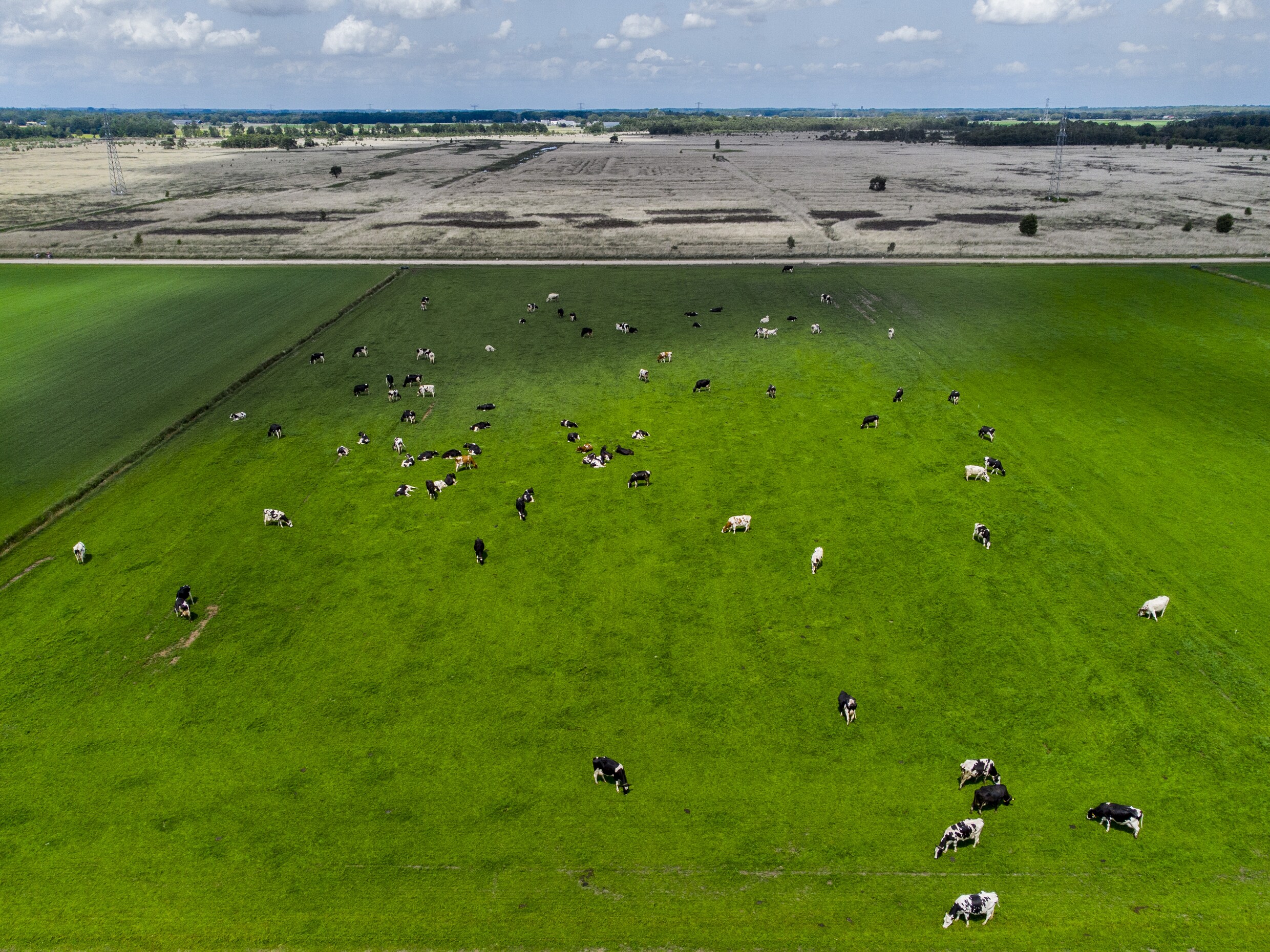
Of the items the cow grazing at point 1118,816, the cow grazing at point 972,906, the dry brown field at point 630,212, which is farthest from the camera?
the dry brown field at point 630,212

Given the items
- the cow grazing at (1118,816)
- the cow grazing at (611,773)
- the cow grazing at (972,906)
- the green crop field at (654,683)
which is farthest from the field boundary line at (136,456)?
the cow grazing at (1118,816)

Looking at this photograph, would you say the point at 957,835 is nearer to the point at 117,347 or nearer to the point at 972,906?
the point at 972,906

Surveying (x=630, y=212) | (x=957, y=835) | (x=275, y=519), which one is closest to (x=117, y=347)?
(x=275, y=519)

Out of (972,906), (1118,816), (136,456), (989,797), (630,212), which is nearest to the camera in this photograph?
(972,906)

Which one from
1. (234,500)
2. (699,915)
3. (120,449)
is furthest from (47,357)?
(699,915)

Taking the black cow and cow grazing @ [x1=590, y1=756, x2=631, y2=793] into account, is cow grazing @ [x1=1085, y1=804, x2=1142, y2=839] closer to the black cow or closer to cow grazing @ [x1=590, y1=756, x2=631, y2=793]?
the black cow

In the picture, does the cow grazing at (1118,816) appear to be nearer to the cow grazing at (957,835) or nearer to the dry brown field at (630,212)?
the cow grazing at (957,835)
